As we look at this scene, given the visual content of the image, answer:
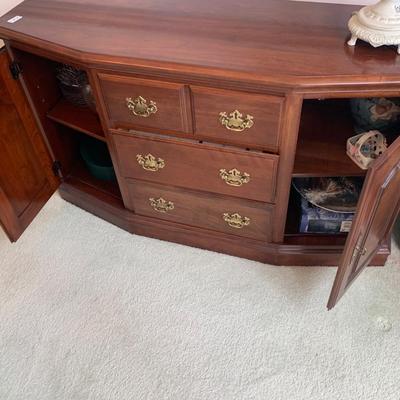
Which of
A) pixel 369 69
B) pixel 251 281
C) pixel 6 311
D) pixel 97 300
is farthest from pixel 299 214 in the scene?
pixel 6 311

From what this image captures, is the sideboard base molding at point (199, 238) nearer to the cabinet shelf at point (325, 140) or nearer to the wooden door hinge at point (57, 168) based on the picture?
the wooden door hinge at point (57, 168)

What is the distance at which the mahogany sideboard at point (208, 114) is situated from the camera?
104 centimetres

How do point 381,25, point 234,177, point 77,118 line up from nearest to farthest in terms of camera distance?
point 381,25 → point 234,177 → point 77,118

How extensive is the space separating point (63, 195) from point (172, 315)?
0.72 metres

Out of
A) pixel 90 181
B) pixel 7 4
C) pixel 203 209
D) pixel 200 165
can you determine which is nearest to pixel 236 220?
pixel 203 209

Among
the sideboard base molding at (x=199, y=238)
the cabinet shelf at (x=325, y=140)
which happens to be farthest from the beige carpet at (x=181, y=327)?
the cabinet shelf at (x=325, y=140)

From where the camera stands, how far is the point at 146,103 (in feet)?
3.88

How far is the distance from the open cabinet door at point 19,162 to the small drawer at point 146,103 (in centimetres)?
38

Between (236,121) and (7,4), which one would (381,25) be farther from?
(7,4)

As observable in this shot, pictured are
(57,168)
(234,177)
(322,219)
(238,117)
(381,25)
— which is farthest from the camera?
(57,168)

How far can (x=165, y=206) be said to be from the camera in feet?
4.85

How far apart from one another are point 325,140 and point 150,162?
0.54 meters

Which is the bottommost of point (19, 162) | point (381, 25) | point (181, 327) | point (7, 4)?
point (181, 327)

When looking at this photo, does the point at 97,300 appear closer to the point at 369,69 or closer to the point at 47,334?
the point at 47,334
